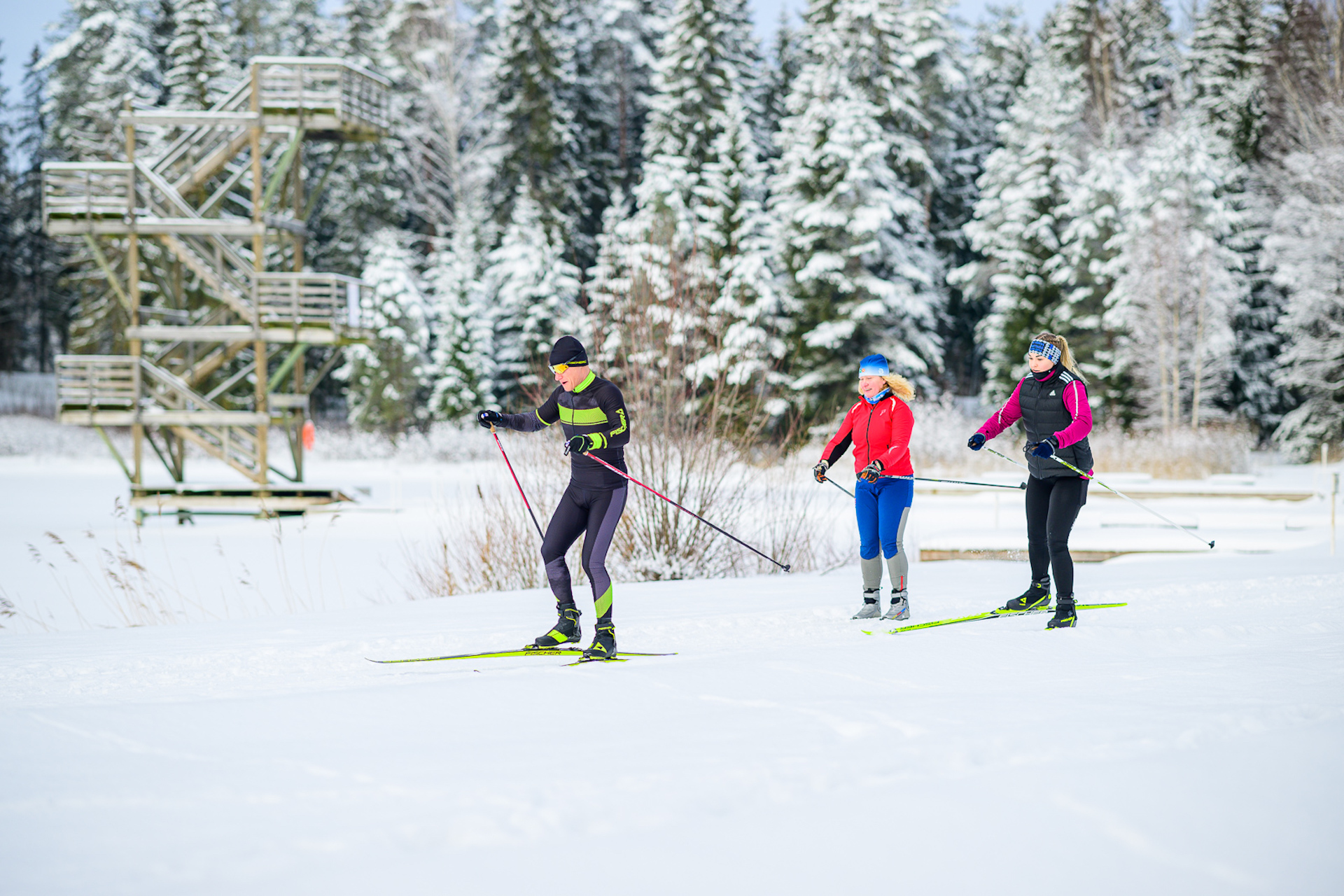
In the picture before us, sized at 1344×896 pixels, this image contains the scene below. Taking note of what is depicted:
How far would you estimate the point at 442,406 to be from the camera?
1400 inches

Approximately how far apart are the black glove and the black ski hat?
9.37 feet

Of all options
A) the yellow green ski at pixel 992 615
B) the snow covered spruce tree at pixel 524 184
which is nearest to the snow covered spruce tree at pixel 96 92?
the snow covered spruce tree at pixel 524 184

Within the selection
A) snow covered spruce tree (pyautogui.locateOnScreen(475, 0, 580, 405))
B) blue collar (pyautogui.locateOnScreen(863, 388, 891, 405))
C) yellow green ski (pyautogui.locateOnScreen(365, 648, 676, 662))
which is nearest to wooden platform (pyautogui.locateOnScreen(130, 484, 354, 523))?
yellow green ski (pyautogui.locateOnScreen(365, 648, 676, 662))

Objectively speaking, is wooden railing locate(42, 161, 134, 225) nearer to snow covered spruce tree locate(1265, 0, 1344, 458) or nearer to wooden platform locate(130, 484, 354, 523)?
wooden platform locate(130, 484, 354, 523)

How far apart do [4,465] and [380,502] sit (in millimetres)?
15851

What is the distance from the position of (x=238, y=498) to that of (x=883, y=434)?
15.4 m

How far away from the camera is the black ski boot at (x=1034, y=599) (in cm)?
779

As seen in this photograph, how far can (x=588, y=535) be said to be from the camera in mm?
6625

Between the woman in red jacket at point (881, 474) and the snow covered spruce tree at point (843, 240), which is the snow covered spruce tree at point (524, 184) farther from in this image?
the woman in red jacket at point (881, 474)

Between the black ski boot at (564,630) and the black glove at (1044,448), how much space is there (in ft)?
9.80

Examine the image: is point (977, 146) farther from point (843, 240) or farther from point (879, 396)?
point (879, 396)

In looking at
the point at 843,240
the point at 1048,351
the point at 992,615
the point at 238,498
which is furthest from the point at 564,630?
the point at 843,240

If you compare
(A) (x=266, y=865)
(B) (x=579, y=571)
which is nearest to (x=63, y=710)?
(A) (x=266, y=865)

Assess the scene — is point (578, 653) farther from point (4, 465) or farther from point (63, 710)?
point (4, 465)
